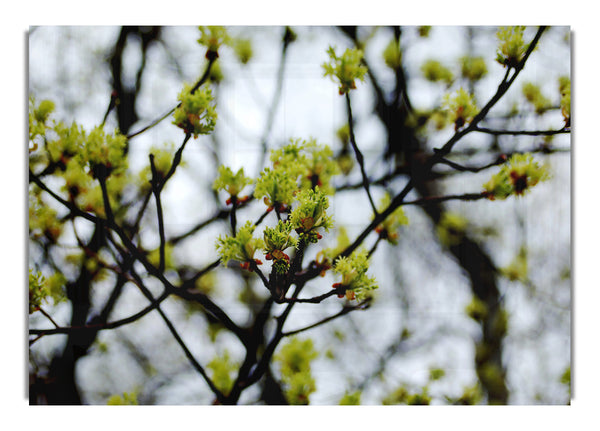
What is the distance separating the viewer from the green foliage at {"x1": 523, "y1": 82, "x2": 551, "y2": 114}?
139 cm

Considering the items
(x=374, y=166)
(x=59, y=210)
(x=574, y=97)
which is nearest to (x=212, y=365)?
(x=59, y=210)

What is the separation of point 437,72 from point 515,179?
453 millimetres

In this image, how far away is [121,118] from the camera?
1387 mm

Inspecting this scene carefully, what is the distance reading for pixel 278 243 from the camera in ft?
2.97

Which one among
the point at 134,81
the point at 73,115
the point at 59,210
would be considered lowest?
the point at 59,210

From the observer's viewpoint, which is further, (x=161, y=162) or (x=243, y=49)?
(x=243, y=49)

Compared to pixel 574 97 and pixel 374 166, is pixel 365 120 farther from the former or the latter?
pixel 574 97

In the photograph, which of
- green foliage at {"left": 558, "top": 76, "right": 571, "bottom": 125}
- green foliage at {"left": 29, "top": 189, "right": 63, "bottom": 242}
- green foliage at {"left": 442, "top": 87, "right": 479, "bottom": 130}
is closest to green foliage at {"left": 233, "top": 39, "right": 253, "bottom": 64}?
green foliage at {"left": 442, "top": 87, "right": 479, "bottom": 130}

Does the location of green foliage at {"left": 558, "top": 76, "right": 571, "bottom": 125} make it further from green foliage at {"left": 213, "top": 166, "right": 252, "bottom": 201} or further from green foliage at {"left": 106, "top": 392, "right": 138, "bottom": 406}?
green foliage at {"left": 106, "top": 392, "right": 138, "bottom": 406}

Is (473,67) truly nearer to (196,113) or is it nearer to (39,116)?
(196,113)

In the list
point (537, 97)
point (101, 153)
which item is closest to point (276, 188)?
point (101, 153)

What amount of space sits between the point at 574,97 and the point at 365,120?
0.61 m

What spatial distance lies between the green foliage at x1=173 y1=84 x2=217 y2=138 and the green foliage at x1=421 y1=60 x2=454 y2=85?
72 centimetres

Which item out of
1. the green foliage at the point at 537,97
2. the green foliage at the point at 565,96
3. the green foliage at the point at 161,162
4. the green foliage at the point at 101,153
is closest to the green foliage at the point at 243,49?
the green foliage at the point at 161,162
